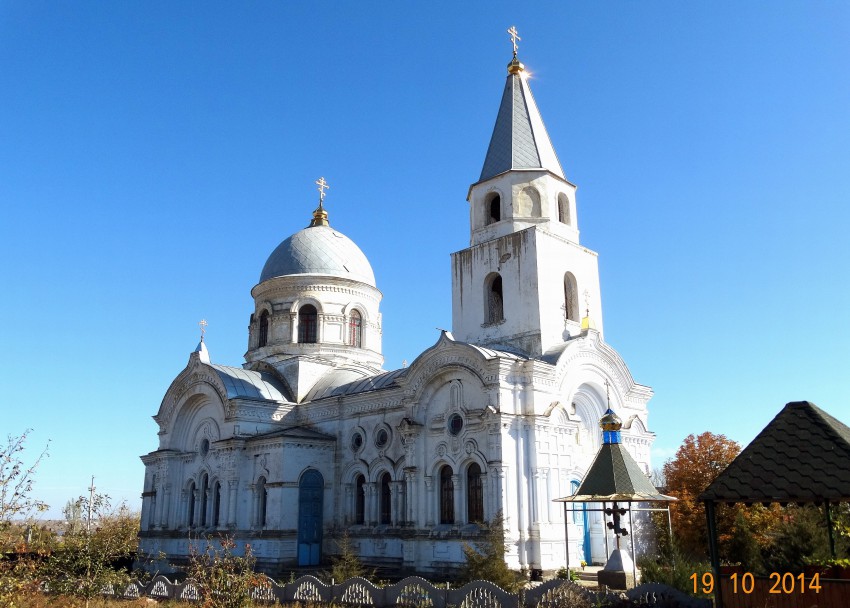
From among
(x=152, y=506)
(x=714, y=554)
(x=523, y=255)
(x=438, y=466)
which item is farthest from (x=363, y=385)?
(x=714, y=554)

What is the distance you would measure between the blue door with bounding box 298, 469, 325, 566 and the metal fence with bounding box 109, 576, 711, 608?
6.41 meters

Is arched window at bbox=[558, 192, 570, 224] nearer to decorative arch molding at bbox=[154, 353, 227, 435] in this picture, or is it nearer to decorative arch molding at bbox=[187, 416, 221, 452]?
decorative arch molding at bbox=[154, 353, 227, 435]

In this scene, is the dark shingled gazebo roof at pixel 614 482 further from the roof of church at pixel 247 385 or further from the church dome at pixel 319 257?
the church dome at pixel 319 257

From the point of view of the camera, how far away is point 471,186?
2370cm

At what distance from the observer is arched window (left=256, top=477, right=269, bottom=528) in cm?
2327

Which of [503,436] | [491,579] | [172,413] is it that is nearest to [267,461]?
[172,413]

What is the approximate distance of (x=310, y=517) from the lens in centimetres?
2328

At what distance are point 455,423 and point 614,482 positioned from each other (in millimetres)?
6086

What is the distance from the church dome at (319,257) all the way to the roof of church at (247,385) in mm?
5072

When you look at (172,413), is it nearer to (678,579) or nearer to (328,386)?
Result: (328,386)

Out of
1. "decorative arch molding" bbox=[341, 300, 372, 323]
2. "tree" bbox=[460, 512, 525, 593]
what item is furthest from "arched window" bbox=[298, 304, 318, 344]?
"tree" bbox=[460, 512, 525, 593]

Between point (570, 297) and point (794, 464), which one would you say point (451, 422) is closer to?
point (570, 297)

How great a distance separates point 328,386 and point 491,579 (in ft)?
40.4

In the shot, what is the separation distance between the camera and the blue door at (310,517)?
22.8 metres
